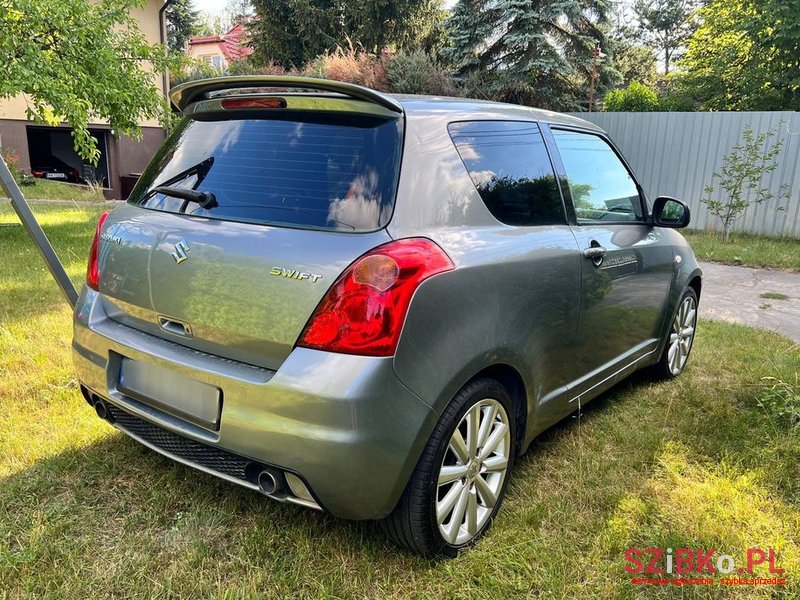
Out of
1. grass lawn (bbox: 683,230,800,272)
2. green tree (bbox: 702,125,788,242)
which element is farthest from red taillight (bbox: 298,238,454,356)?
green tree (bbox: 702,125,788,242)

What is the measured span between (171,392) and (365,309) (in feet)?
2.67

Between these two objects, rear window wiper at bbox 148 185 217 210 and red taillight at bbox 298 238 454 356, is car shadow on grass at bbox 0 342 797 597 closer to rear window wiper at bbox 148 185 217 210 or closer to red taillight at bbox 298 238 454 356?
red taillight at bbox 298 238 454 356

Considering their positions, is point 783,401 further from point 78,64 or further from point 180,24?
point 180,24

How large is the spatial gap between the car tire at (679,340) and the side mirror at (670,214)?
1.95 ft

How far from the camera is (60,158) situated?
22047 mm

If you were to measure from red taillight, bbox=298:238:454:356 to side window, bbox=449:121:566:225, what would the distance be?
0.68m

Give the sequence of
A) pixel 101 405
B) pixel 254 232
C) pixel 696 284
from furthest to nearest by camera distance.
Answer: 1. pixel 696 284
2. pixel 101 405
3. pixel 254 232

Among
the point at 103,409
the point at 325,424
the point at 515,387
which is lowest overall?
the point at 103,409

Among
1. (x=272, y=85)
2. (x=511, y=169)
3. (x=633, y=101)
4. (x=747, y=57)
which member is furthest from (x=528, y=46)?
(x=272, y=85)

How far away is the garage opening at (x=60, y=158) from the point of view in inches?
A: 800

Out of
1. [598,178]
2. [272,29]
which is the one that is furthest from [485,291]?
[272,29]

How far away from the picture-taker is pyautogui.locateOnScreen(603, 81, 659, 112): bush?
646 inches

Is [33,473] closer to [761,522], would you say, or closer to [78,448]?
[78,448]

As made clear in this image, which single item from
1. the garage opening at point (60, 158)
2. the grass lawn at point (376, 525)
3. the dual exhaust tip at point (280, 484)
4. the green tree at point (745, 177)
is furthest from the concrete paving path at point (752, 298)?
the garage opening at point (60, 158)
